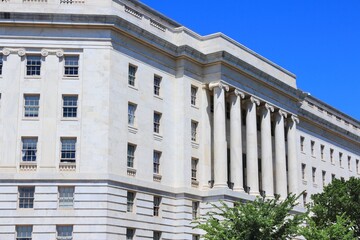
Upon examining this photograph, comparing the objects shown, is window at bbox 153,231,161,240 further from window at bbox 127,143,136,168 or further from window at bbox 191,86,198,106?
window at bbox 191,86,198,106

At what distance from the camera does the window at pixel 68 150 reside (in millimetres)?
49344

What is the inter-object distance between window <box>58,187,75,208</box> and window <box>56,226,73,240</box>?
1.62m

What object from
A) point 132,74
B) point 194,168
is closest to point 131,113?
point 132,74

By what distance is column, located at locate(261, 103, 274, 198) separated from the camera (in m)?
64.6

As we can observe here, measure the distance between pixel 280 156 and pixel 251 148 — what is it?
6.02m

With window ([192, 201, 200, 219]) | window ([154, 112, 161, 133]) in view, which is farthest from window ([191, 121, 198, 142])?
window ([192, 201, 200, 219])

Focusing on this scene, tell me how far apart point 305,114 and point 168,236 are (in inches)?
1199

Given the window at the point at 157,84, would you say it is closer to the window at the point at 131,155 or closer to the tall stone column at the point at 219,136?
the tall stone column at the point at 219,136

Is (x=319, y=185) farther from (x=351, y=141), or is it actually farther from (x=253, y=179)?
(x=253, y=179)

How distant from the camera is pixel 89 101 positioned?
50.4 meters

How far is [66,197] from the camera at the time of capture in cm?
4841

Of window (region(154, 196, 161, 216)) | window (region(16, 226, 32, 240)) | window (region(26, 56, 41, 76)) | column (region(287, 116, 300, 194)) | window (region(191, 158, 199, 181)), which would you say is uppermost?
window (region(26, 56, 41, 76))

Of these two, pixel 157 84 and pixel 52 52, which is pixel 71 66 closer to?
pixel 52 52

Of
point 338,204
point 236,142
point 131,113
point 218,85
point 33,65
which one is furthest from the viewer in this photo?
point 338,204
